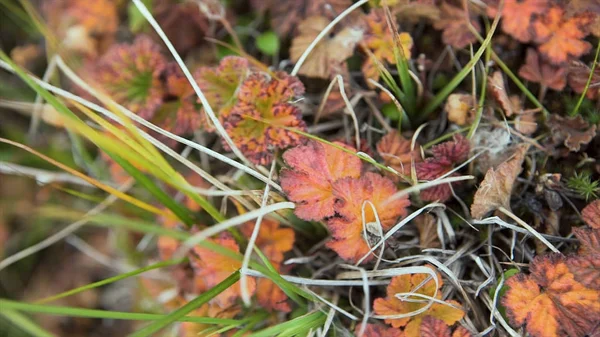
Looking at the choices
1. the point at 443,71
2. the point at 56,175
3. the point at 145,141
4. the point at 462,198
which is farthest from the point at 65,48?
the point at 462,198

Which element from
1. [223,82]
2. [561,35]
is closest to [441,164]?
[561,35]

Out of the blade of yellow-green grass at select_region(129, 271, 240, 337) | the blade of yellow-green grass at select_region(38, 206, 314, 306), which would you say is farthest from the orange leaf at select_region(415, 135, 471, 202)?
the blade of yellow-green grass at select_region(129, 271, 240, 337)

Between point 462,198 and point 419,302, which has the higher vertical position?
point 462,198

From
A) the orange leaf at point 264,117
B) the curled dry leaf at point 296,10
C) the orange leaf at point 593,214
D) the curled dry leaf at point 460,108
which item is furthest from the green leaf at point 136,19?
the orange leaf at point 593,214

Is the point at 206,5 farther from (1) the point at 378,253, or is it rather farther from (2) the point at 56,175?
(1) the point at 378,253

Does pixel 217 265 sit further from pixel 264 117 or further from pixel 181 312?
pixel 264 117

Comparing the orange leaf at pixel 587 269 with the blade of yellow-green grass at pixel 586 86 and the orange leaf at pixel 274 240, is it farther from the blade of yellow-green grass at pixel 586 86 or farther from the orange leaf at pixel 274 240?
the orange leaf at pixel 274 240
